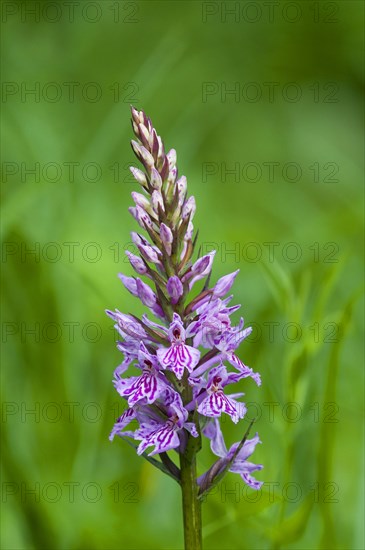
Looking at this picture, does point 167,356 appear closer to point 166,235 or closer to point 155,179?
point 166,235

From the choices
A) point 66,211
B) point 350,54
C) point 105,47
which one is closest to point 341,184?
point 350,54

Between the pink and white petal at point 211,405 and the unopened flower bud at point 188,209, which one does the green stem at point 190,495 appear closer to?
the pink and white petal at point 211,405

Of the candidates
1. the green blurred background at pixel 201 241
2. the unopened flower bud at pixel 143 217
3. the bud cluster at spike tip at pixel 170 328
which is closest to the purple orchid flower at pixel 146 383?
the bud cluster at spike tip at pixel 170 328

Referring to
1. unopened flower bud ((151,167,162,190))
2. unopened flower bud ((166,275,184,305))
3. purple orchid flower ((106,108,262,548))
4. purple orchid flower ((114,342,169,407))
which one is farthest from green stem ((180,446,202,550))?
unopened flower bud ((151,167,162,190))

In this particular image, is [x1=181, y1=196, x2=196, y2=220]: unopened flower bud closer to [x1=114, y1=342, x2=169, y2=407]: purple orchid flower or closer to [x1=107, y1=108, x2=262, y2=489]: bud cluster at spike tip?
[x1=107, y1=108, x2=262, y2=489]: bud cluster at spike tip

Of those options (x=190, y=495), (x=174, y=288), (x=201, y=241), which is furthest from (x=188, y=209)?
(x=201, y=241)

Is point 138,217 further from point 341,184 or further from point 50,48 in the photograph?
point 50,48
